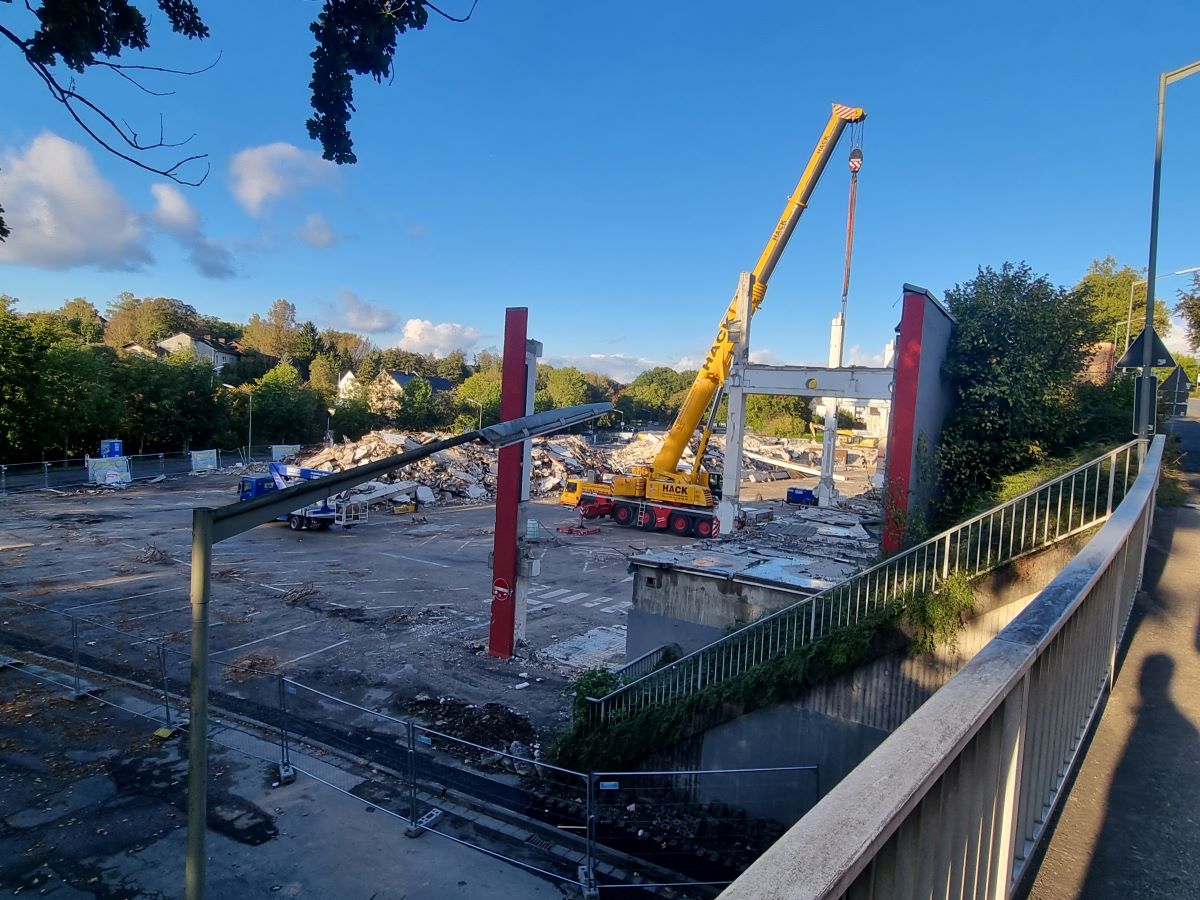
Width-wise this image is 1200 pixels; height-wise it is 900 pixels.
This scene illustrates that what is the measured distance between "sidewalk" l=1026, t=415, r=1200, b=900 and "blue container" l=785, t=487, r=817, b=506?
29.9m

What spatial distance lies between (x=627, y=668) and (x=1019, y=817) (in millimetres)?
7945

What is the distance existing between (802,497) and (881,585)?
1101 inches

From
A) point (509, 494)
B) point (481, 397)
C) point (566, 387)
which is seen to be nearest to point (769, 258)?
point (509, 494)

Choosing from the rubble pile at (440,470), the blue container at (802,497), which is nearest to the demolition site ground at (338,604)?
the rubble pile at (440,470)

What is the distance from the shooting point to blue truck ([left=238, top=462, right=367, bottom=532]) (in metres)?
25.5

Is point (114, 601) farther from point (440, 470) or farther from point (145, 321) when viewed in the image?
point (145, 321)

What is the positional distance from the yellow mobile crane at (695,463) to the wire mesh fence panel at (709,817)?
12.9 metres

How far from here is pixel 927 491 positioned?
11641 mm

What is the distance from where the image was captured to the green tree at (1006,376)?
11211 millimetres

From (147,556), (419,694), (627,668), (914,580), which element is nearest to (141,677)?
(419,694)

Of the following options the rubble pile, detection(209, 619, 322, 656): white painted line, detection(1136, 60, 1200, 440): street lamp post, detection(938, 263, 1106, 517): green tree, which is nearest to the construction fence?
detection(209, 619, 322, 656): white painted line

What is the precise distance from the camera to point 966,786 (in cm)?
169

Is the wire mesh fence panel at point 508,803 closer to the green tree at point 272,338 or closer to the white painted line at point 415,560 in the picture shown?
the white painted line at point 415,560

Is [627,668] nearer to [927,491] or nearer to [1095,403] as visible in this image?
[927,491]
